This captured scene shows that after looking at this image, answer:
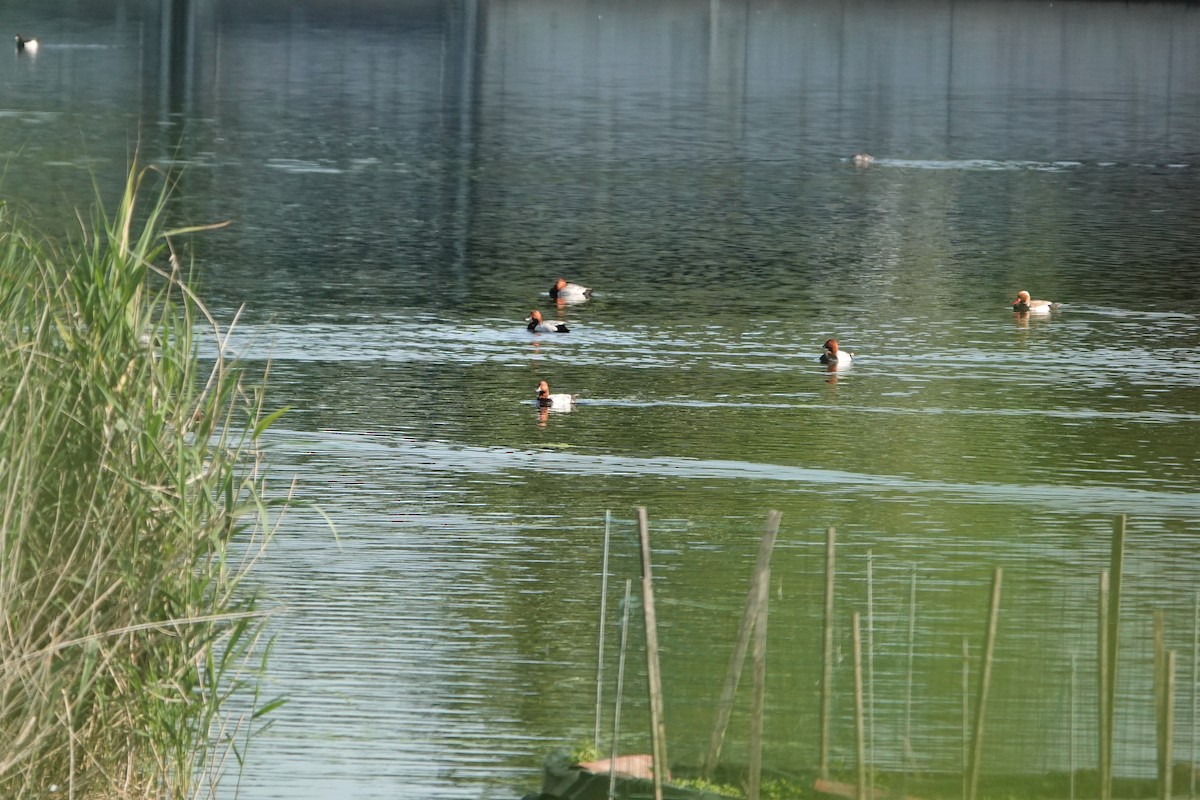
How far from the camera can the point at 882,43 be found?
4688 inches

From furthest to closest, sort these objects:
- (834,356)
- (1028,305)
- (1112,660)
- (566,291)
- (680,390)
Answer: (1028,305) < (566,291) < (834,356) < (680,390) < (1112,660)

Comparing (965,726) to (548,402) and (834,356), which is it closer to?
(548,402)

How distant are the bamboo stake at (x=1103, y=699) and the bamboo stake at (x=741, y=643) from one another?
196cm

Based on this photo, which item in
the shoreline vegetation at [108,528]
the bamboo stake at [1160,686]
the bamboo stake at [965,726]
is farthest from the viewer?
the bamboo stake at [965,726]

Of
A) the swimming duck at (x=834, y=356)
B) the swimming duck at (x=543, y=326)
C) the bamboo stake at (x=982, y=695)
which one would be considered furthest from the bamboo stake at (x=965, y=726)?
the swimming duck at (x=543, y=326)

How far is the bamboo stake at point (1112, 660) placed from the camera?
40.9 ft

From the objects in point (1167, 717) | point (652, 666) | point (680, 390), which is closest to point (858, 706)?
point (652, 666)

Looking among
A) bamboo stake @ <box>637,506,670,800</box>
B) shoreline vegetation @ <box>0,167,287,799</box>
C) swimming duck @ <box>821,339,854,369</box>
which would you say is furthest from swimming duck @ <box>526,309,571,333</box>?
bamboo stake @ <box>637,506,670,800</box>

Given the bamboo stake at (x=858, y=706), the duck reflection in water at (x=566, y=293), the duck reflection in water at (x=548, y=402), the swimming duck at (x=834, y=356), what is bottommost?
the duck reflection in water at (x=548, y=402)

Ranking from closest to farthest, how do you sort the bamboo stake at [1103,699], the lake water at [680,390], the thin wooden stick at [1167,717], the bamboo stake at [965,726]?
the thin wooden stick at [1167,717]
the bamboo stake at [1103,699]
the bamboo stake at [965,726]
the lake water at [680,390]

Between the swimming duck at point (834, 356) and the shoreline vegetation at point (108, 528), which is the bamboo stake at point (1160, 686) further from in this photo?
the swimming duck at point (834, 356)

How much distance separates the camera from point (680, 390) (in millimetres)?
31688

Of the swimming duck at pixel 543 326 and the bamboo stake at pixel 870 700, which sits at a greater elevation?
the bamboo stake at pixel 870 700

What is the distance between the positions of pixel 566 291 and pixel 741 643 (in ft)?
91.9
